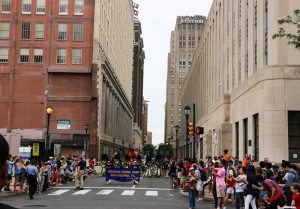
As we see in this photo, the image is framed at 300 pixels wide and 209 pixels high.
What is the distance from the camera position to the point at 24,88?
209 ft

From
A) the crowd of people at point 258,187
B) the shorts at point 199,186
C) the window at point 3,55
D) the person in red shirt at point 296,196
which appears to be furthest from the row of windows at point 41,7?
the person in red shirt at point 296,196

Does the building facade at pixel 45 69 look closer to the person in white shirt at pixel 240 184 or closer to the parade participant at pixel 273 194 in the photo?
the person in white shirt at pixel 240 184

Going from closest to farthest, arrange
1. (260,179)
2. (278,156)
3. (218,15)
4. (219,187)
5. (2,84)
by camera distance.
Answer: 1. (260,179)
2. (219,187)
3. (278,156)
4. (218,15)
5. (2,84)

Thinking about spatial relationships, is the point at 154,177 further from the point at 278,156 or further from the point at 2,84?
the point at 2,84

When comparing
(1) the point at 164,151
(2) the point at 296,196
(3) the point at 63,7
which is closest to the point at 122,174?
(2) the point at 296,196

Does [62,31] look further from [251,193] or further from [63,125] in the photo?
[251,193]

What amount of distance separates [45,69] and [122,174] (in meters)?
34.1

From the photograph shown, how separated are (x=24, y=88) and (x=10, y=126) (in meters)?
5.65

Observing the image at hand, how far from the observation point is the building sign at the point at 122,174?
33.3 meters

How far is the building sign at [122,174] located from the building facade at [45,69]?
29.2m

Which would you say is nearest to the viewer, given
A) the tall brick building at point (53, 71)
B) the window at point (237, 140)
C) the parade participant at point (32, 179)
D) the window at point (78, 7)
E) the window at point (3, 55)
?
the parade participant at point (32, 179)

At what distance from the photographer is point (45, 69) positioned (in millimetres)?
63656

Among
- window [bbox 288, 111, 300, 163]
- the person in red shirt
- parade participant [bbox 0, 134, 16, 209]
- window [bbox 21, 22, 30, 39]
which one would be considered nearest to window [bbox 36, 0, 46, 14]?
window [bbox 21, 22, 30, 39]

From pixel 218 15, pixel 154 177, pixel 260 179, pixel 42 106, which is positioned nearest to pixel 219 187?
pixel 260 179
